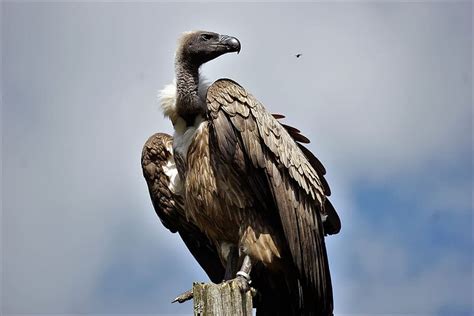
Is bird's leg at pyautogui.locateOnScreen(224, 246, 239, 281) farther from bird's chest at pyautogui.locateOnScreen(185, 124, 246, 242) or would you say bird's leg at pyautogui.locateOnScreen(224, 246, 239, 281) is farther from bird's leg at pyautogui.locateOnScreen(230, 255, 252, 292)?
bird's leg at pyautogui.locateOnScreen(230, 255, 252, 292)

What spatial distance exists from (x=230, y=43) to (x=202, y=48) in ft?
1.01

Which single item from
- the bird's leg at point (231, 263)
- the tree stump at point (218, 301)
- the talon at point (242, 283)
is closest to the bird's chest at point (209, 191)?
the bird's leg at point (231, 263)

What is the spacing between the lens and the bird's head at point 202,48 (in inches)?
359

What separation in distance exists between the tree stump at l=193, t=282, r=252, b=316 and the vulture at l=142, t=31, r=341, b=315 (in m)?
1.36

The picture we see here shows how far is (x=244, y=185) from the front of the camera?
8617mm

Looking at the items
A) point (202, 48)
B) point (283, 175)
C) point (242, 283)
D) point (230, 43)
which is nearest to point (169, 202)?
point (283, 175)

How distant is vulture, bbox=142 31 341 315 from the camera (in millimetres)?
8445

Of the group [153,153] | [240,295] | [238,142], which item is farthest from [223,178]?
[240,295]

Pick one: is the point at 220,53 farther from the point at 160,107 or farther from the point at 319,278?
the point at 319,278

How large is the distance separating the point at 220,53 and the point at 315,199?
174 cm

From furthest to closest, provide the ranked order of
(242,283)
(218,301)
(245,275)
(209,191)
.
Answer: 1. (209,191)
2. (245,275)
3. (242,283)
4. (218,301)

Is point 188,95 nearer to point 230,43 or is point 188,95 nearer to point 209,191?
point 230,43

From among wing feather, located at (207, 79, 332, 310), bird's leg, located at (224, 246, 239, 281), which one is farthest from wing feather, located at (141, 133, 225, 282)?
wing feather, located at (207, 79, 332, 310)

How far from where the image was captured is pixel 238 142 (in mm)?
8477
